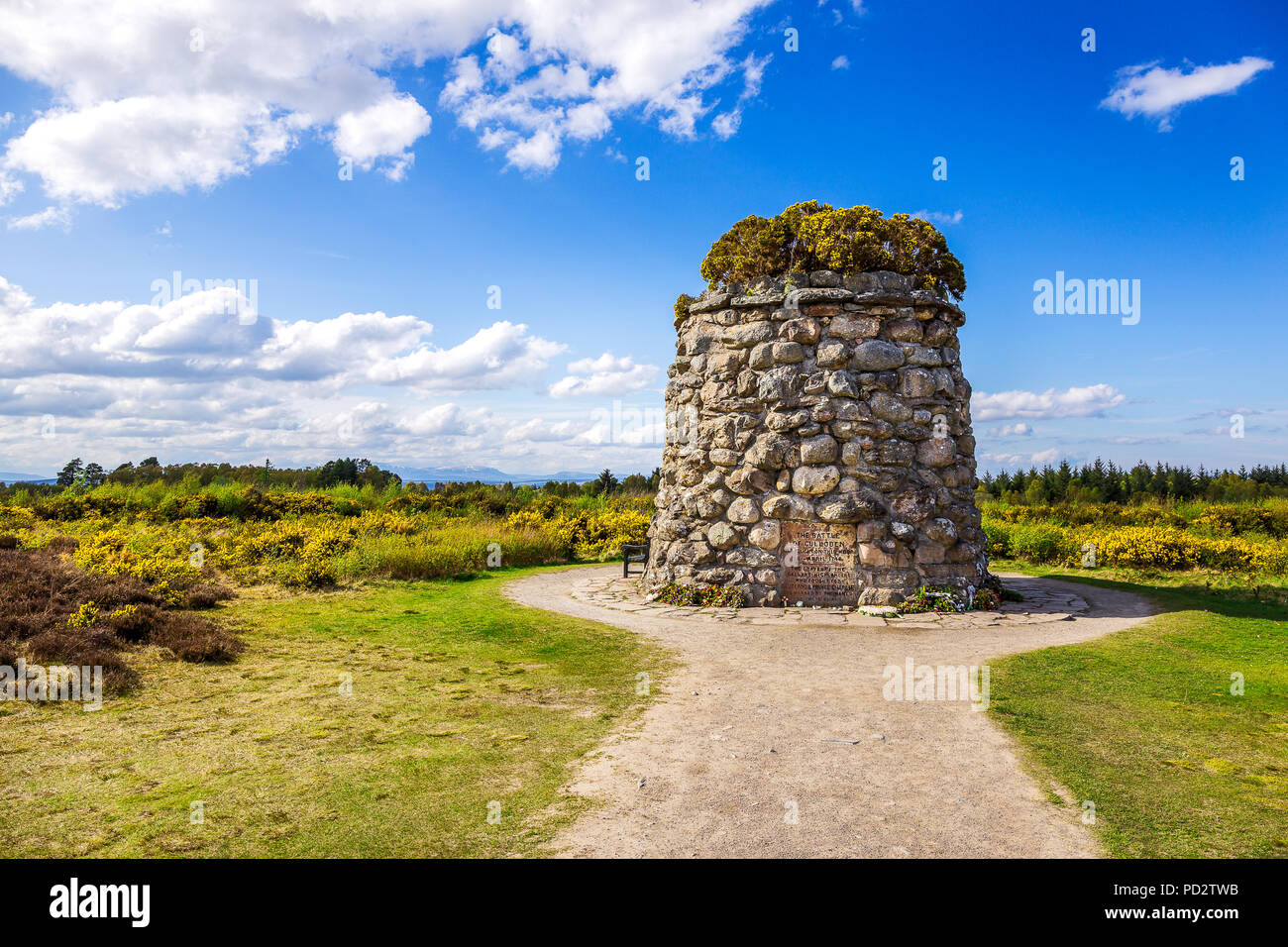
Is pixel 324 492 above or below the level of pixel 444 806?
above

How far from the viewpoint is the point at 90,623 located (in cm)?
738

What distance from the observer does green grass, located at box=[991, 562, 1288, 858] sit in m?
3.79

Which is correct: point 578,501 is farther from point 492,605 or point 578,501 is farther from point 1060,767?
point 1060,767

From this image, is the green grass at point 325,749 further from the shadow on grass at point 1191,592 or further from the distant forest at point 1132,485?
the distant forest at point 1132,485

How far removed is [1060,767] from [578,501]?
2127 centimetres

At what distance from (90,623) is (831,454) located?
957 centimetres

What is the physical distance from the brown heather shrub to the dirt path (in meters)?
4.94

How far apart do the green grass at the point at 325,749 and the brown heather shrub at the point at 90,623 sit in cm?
31

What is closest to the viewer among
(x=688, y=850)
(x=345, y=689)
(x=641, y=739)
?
(x=688, y=850)

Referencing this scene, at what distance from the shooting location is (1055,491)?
30.9 metres

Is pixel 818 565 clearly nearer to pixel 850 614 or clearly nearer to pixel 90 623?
pixel 850 614

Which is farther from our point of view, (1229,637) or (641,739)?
(1229,637)

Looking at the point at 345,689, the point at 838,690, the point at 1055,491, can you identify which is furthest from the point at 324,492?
the point at 1055,491
